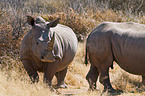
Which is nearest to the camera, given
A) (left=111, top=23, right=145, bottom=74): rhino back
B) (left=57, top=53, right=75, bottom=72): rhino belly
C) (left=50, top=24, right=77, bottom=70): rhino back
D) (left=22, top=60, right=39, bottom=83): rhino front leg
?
(left=111, top=23, right=145, bottom=74): rhino back

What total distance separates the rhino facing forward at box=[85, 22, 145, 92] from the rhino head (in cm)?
96

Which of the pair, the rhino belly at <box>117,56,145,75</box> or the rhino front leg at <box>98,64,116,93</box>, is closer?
the rhino belly at <box>117,56,145,75</box>

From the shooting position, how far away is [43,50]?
511cm

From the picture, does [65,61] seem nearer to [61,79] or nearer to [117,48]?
[61,79]

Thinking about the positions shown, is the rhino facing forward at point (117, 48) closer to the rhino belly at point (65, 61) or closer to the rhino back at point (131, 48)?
the rhino back at point (131, 48)

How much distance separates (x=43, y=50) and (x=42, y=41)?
18 centimetres

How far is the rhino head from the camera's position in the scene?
5090 millimetres

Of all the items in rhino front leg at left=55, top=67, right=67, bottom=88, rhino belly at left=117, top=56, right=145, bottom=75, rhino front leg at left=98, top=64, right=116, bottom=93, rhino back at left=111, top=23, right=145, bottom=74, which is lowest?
rhino front leg at left=55, top=67, right=67, bottom=88

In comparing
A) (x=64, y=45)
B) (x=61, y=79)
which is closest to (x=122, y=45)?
(x=64, y=45)

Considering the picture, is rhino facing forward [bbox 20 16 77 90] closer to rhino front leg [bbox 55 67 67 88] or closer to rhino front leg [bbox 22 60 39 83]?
rhino front leg [bbox 22 60 39 83]

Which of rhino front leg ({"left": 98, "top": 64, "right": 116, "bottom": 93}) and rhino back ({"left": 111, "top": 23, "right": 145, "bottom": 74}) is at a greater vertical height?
rhino back ({"left": 111, "top": 23, "right": 145, "bottom": 74})

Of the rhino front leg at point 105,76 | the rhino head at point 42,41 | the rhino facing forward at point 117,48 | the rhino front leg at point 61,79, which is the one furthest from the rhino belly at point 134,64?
the rhino front leg at point 61,79

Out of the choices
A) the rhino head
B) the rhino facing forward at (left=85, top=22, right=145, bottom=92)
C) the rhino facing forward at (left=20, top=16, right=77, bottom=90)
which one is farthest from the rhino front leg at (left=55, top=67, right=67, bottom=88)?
the rhino head

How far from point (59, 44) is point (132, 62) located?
5.29 feet
